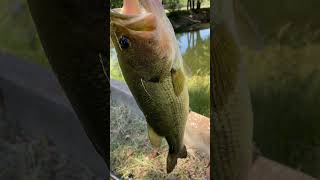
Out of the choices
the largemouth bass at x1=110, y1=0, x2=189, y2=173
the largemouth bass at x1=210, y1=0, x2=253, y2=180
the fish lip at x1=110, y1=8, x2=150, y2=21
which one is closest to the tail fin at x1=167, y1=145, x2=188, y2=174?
the largemouth bass at x1=110, y1=0, x2=189, y2=173

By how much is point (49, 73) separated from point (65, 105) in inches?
8.7

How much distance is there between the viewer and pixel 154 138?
239cm

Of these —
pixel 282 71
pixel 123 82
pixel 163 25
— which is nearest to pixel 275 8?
pixel 282 71

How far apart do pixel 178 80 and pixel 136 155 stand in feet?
2.14

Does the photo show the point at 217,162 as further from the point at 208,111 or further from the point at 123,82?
the point at 123,82

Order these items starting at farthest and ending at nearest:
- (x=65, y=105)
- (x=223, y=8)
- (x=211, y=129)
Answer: (x=65, y=105) < (x=211, y=129) < (x=223, y=8)

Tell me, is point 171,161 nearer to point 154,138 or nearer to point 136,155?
point 154,138

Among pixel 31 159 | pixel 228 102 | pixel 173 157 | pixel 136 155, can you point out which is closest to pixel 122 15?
pixel 228 102

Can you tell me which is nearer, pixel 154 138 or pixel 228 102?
pixel 228 102

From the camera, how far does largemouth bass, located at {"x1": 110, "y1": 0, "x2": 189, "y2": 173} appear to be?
2037 millimetres

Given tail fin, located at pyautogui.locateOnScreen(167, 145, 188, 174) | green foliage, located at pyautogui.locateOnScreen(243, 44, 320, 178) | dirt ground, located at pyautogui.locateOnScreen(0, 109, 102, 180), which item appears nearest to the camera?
green foliage, located at pyautogui.locateOnScreen(243, 44, 320, 178)

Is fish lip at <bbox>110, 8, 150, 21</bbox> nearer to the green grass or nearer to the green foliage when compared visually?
the green foliage

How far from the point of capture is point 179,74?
6.95ft

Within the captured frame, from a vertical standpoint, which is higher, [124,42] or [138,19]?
[138,19]
